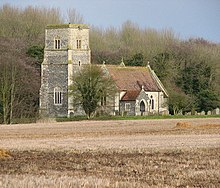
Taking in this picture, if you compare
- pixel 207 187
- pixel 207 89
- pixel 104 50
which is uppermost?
pixel 104 50

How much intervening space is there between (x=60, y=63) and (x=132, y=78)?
33.1ft

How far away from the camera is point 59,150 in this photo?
3016cm

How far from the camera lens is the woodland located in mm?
80812

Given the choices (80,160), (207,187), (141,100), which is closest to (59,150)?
(80,160)

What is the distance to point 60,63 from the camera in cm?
9462

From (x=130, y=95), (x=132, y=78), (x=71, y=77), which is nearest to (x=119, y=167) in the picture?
(x=71, y=77)

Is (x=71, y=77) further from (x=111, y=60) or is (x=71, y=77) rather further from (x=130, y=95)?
(x=111, y=60)

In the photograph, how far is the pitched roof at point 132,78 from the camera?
306ft

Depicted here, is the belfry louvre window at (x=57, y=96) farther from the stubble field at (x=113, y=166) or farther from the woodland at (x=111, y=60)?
the stubble field at (x=113, y=166)

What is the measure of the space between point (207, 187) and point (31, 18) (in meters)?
98.3

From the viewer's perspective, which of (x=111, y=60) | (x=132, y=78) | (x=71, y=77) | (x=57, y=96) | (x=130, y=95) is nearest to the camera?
(x=71, y=77)

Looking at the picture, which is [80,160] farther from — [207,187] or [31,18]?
[31,18]

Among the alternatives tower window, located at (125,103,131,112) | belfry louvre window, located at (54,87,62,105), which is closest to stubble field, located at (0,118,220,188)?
tower window, located at (125,103,131,112)

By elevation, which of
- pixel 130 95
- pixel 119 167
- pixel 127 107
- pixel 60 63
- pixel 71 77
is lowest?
pixel 119 167
